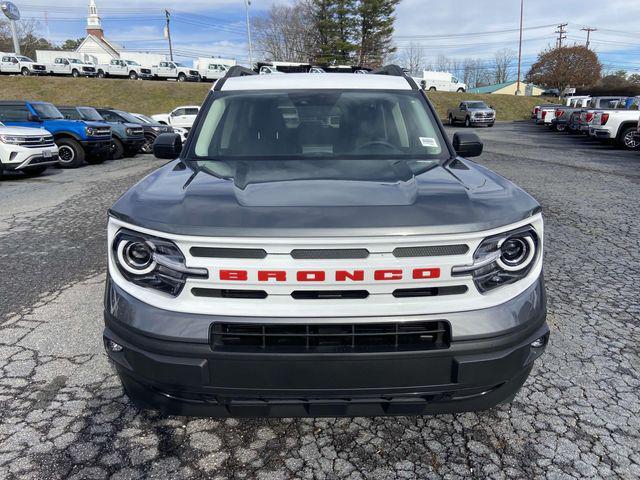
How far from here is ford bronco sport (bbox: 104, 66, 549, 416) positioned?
1.80 meters

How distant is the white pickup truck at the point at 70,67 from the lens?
4794 centimetres

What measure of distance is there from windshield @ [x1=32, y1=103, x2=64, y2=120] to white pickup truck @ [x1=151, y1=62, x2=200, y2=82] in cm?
4072

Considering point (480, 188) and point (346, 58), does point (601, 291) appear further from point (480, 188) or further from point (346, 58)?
point (346, 58)

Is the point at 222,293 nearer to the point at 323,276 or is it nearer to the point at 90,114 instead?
the point at 323,276

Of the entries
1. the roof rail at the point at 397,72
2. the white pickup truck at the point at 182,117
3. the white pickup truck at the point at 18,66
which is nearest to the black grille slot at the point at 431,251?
the roof rail at the point at 397,72

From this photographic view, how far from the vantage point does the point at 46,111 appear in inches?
549

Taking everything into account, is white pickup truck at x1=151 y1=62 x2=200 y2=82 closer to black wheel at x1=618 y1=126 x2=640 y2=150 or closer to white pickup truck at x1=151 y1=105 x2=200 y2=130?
white pickup truck at x1=151 y1=105 x2=200 y2=130

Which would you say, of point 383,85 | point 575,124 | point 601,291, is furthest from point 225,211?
point 575,124

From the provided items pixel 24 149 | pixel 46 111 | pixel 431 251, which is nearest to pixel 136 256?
pixel 431 251

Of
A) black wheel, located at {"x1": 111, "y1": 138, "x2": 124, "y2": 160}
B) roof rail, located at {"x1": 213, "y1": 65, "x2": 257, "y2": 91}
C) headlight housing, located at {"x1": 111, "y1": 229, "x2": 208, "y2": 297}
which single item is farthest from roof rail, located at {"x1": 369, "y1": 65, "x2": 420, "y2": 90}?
black wheel, located at {"x1": 111, "y1": 138, "x2": 124, "y2": 160}

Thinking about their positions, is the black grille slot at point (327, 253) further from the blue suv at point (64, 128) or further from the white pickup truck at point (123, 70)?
the white pickup truck at point (123, 70)

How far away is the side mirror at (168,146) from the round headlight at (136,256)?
1641 millimetres

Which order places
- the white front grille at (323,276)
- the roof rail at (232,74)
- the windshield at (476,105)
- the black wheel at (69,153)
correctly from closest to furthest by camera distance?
the white front grille at (323,276) → the roof rail at (232,74) → the black wheel at (69,153) → the windshield at (476,105)

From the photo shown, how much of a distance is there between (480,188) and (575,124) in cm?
2397
